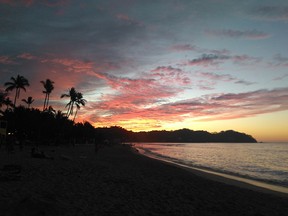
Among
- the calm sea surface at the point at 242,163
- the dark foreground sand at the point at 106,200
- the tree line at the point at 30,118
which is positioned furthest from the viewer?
the tree line at the point at 30,118

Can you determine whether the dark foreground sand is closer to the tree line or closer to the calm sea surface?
the calm sea surface

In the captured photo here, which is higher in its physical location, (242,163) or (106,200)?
(242,163)

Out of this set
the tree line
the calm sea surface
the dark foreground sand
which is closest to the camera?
the dark foreground sand

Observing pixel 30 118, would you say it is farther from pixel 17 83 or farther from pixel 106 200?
pixel 106 200

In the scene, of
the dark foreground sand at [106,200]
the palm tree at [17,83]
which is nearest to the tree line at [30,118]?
the palm tree at [17,83]

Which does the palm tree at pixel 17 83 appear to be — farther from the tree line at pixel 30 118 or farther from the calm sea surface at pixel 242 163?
the calm sea surface at pixel 242 163

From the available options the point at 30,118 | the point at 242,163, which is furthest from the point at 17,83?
the point at 242,163

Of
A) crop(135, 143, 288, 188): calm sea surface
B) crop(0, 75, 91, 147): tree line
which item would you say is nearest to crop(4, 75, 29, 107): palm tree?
crop(0, 75, 91, 147): tree line

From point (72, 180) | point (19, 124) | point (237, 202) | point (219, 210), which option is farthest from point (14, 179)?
point (19, 124)

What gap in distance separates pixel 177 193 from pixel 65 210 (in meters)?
5.82

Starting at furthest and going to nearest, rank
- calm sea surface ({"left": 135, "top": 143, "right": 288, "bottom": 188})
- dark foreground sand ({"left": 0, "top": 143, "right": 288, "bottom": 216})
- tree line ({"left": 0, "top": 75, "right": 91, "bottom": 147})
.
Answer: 1. tree line ({"left": 0, "top": 75, "right": 91, "bottom": 147})
2. calm sea surface ({"left": 135, "top": 143, "right": 288, "bottom": 188})
3. dark foreground sand ({"left": 0, "top": 143, "right": 288, "bottom": 216})

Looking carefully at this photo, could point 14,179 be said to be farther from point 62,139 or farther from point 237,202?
point 62,139

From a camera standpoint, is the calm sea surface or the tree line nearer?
the calm sea surface

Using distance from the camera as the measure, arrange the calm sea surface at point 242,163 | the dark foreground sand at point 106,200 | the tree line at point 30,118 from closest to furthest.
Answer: the dark foreground sand at point 106,200 < the calm sea surface at point 242,163 < the tree line at point 30,118
